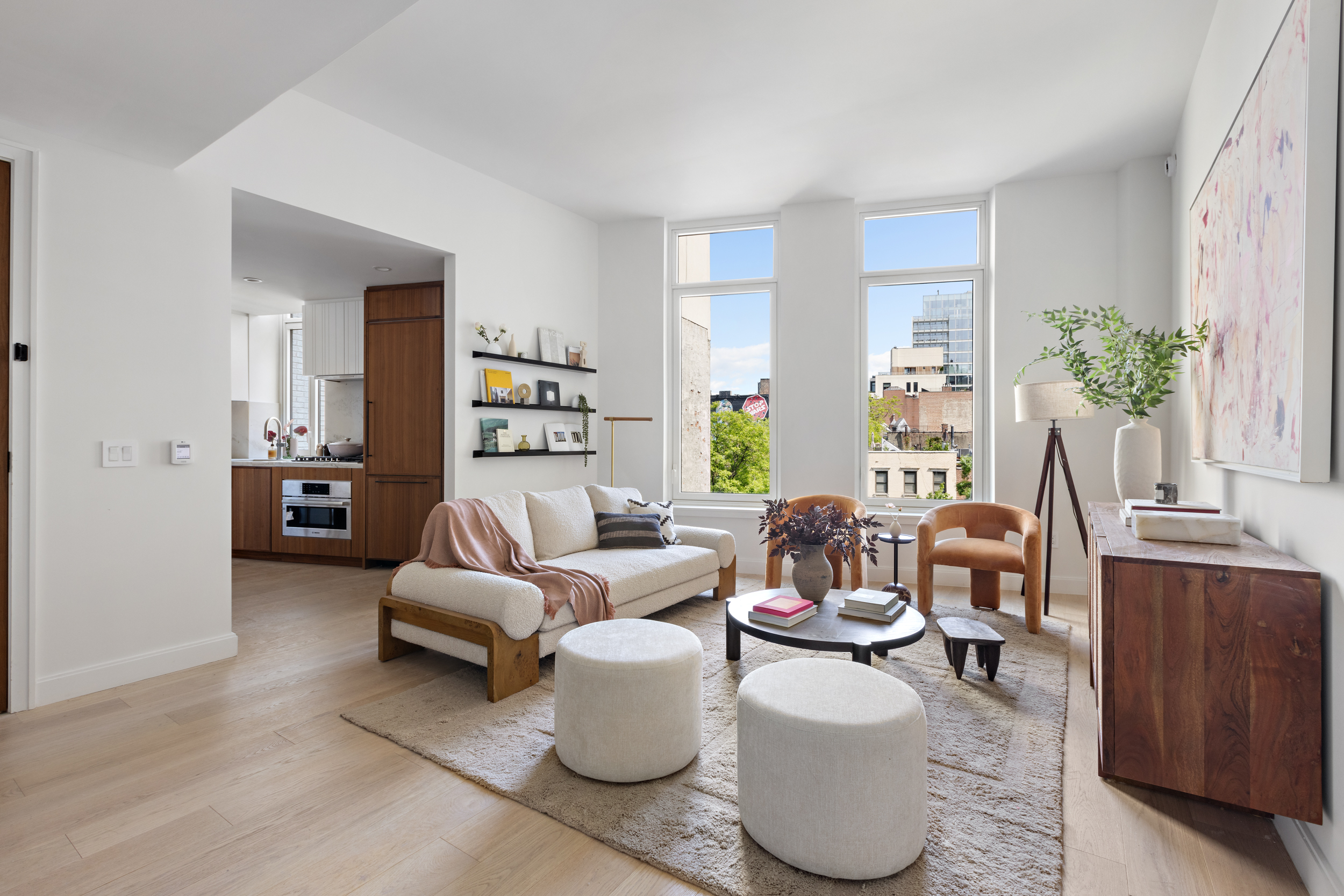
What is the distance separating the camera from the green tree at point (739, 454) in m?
5.89

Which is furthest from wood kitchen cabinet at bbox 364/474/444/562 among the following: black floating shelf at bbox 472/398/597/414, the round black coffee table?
the round black coffee table

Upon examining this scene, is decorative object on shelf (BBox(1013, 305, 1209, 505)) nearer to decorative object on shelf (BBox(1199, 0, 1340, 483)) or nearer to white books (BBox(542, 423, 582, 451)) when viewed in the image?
decorative object on shelf (BBox(1199, 0, 1340, 483))

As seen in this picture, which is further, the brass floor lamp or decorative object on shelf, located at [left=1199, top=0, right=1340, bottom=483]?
the brass floor lamp

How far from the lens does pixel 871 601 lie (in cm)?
295

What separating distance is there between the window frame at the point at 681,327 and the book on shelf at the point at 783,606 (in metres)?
2.76

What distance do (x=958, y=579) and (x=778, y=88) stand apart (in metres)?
3.77

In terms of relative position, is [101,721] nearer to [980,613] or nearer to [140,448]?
[140,448]

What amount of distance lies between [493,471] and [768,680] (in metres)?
3.57

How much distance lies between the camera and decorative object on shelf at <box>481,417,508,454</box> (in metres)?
4.99

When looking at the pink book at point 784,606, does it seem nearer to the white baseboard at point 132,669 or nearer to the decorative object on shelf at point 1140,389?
the decorative object on shelf at point 1140,389

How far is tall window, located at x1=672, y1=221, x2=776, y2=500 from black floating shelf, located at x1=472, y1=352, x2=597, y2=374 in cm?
83

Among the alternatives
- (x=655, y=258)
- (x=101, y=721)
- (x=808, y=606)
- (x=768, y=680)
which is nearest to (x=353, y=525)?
(x=101, y=721)

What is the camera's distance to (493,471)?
5113mm

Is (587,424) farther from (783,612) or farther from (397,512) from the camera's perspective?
(783,612)
